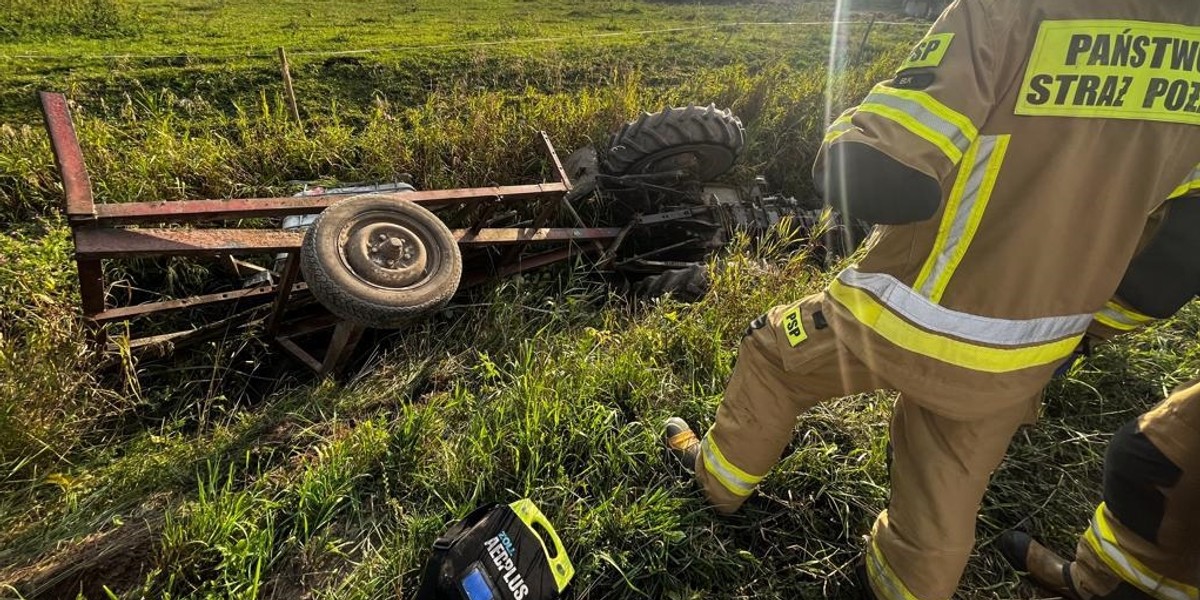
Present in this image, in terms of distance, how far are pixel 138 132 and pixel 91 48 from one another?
2940mm

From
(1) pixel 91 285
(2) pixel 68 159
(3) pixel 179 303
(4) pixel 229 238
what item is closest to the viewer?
(2) pixel 68 159

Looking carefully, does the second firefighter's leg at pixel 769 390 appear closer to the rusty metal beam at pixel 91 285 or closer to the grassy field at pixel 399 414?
the grassy field at pixel 399 414

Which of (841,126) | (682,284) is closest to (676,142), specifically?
(682,284)

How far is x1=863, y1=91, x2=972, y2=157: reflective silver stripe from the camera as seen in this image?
43.9 inches

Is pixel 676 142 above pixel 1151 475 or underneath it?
above

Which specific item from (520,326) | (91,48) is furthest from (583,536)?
(91,48)

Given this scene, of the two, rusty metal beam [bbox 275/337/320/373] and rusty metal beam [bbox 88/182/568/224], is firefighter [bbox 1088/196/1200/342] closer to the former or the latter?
rusty metal beam [bbox 88/182/568/224]

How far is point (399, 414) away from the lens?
2.48 meters

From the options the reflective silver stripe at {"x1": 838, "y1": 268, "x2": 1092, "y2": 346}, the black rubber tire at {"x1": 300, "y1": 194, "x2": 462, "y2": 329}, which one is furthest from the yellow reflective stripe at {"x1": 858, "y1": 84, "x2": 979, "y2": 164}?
the black rubber tire at {"x1": 300, "y1": 194, "x2": 462, "y2": 329}

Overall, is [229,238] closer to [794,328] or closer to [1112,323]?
[794,328]

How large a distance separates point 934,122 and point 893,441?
1.00m

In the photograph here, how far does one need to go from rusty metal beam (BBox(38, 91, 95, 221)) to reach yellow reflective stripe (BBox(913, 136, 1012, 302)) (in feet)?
9.07

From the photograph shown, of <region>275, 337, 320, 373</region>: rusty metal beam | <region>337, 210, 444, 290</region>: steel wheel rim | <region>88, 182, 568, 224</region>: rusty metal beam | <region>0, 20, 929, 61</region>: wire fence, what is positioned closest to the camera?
<region>88, 182, 568, 224</region>: rusty metal beam

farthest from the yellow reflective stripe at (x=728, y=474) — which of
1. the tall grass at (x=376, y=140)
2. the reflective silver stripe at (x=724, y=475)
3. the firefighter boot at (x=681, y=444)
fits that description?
the tall grass at (x=376, y=140)
